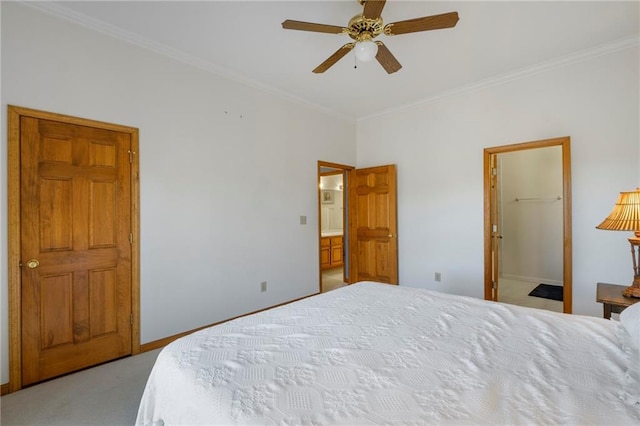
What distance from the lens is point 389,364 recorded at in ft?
3.76

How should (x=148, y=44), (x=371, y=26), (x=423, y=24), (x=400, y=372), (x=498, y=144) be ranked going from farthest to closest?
(x=498, y=144)
(x=148, y=44)
(x=371, y=26)
(x=423, y=24)
(x=400, y=372)

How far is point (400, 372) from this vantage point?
1.09m

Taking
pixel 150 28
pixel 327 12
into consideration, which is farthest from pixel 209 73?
pixel 327 12

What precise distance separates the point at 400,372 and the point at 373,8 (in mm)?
1918

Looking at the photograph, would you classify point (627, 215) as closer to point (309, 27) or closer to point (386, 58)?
point (386, 58)

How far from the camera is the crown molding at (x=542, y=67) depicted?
2.72m

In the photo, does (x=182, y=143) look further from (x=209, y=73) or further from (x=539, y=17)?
(x=539, y=17)

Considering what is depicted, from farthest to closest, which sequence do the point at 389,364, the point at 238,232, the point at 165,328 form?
the point at 238,232 → the point at 165,328 → the point at 389,364

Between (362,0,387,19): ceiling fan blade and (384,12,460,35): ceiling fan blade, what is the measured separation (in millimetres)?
138

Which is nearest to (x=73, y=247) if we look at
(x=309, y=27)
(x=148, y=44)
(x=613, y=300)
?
(x=148, y=44)

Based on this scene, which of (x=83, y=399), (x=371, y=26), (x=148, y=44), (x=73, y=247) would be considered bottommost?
(x=83, y=399)

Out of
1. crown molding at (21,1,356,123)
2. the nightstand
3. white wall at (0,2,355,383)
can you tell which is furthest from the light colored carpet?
the nightstand

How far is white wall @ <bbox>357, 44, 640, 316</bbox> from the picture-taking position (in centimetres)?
279

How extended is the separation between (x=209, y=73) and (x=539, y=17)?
3.00 m
